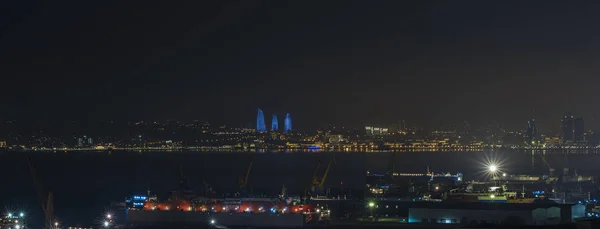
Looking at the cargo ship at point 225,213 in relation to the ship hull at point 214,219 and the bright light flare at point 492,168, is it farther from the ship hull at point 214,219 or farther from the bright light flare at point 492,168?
the bright light flare at point 492,168

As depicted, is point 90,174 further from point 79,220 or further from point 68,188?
point 79,220

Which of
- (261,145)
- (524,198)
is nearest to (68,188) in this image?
(524,198)

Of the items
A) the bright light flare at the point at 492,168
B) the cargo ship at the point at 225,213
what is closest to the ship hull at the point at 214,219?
the cargo ship at the point at 225,213

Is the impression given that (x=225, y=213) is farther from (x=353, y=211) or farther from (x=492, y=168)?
(x=492, y=168)

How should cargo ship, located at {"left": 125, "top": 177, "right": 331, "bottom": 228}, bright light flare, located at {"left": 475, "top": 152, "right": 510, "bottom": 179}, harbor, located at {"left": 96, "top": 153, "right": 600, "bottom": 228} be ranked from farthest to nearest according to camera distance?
1. bright light flare, located at {"left": 475, "top": 152, "right": 510, "bottom": 179}
2. cargo ship, located at {"left": 125, "top": 177, "right": 331, "bottom": 228}
3. harbor, located at {"left": 96, "top": 153, "right": 600, "bottom": 228}

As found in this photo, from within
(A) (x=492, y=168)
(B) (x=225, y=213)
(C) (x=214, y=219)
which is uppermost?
(A) (x=492, y=168)

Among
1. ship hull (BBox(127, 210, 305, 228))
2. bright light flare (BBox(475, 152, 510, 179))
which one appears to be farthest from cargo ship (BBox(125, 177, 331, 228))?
bright light flare (BBox(475, 152, 510, 179))

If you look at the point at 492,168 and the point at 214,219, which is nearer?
the point at 214,219

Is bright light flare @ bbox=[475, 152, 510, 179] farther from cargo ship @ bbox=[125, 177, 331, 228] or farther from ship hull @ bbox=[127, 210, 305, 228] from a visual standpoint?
ship hull @ bbox=[127, 210, 305, 228]

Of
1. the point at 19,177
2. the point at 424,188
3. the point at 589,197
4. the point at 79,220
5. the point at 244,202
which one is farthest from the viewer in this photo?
the point at 19,177

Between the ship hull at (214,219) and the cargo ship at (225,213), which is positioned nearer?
the ship hull at (214,219)

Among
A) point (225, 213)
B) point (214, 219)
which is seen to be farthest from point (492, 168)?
point (214, 219)
